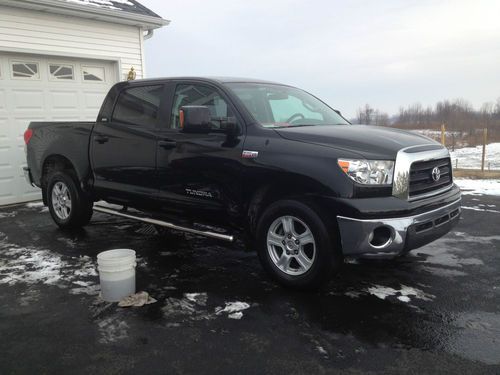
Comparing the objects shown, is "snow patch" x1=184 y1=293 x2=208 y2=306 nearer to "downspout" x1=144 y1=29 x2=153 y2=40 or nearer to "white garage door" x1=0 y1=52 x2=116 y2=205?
"white garage door" x1=0 y1=52 x2=116 y2=205

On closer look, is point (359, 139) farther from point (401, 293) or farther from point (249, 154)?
point (401, 293)

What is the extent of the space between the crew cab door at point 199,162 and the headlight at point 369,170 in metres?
1.09

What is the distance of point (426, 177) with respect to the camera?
13.0 ft

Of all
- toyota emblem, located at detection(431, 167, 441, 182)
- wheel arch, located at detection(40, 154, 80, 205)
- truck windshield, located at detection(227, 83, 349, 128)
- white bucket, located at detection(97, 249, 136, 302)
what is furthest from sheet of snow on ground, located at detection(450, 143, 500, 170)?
white bucket, located at detection(97, 249, 136, 302)

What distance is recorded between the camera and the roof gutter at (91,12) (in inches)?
331

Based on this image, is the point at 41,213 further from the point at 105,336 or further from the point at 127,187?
the point at 105,336

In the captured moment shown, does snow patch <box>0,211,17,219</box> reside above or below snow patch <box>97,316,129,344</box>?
above

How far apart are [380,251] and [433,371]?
1.06 metres

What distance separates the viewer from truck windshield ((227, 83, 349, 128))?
4.54 meters

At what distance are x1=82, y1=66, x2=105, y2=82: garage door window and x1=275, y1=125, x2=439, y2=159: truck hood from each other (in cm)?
688

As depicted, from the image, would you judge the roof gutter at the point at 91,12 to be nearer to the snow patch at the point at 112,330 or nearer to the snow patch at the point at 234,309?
the snow patch at the point at 112,330

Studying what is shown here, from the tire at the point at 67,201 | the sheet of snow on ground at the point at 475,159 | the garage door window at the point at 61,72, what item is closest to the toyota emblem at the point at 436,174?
the tire at the point at 67,201

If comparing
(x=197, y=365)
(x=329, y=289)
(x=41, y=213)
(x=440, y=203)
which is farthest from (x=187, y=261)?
(x=41, y=213)

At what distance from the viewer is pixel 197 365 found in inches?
112
